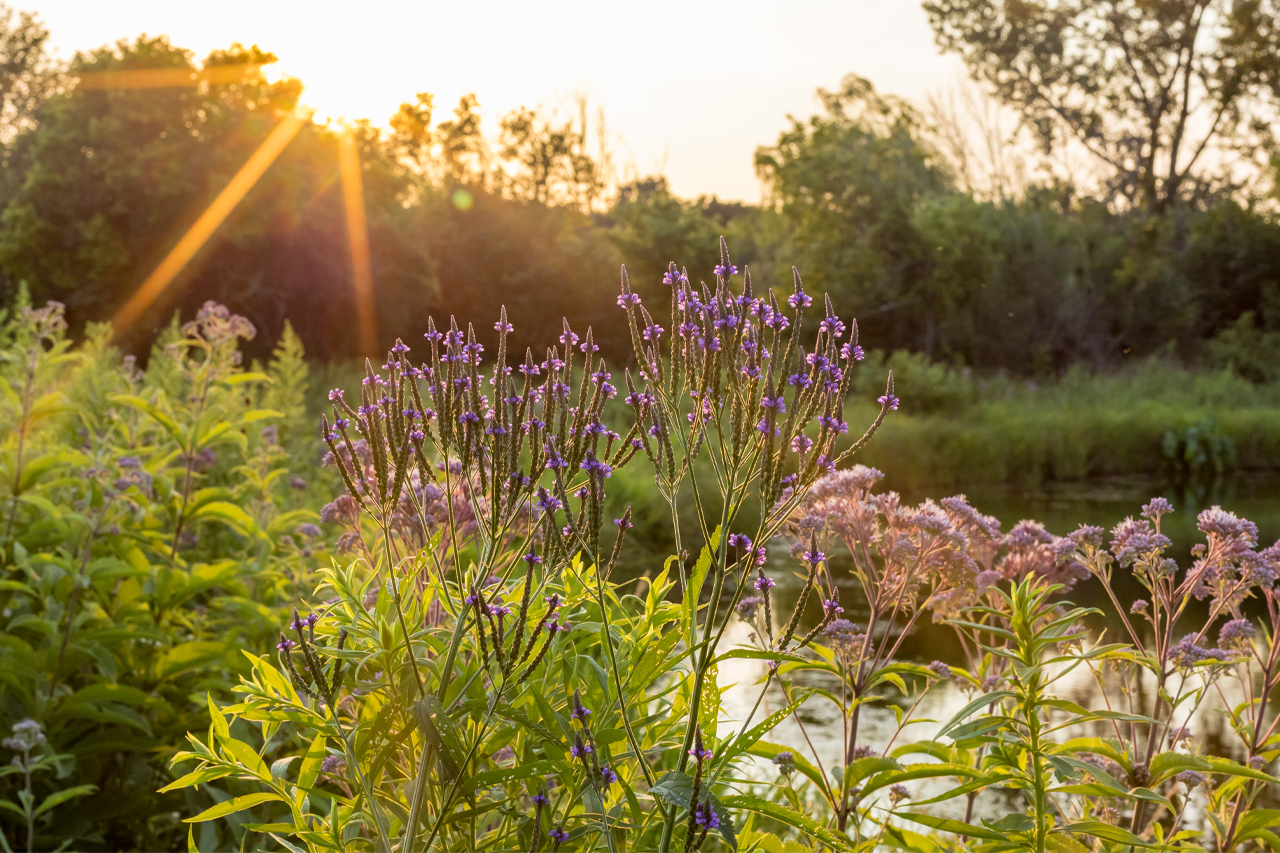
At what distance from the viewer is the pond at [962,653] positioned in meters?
5.88

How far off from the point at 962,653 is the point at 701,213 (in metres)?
22.0

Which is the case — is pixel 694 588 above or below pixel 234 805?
above

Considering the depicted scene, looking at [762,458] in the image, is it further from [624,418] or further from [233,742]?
[624,418]

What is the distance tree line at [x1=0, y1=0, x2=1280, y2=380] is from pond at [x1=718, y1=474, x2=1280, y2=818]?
939 centimetres

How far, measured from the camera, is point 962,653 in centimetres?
808

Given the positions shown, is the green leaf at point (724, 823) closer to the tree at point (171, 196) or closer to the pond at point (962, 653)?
the pond at point (962, 653)

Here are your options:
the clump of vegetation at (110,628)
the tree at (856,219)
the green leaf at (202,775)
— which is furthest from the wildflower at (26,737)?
the tree at (856,219)

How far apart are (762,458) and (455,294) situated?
950 inches

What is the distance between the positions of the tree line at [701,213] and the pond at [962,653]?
9.39 m

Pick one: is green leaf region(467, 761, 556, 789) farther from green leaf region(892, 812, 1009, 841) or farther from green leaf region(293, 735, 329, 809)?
green leaf region(892, 812, 1009, 841)

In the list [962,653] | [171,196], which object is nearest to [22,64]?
[171,196]

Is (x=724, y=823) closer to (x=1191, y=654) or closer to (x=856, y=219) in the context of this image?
(x=1191, y=654)

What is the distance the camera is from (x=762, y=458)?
4.76ft

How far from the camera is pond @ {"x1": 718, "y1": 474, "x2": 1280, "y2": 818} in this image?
5883 millimetres
